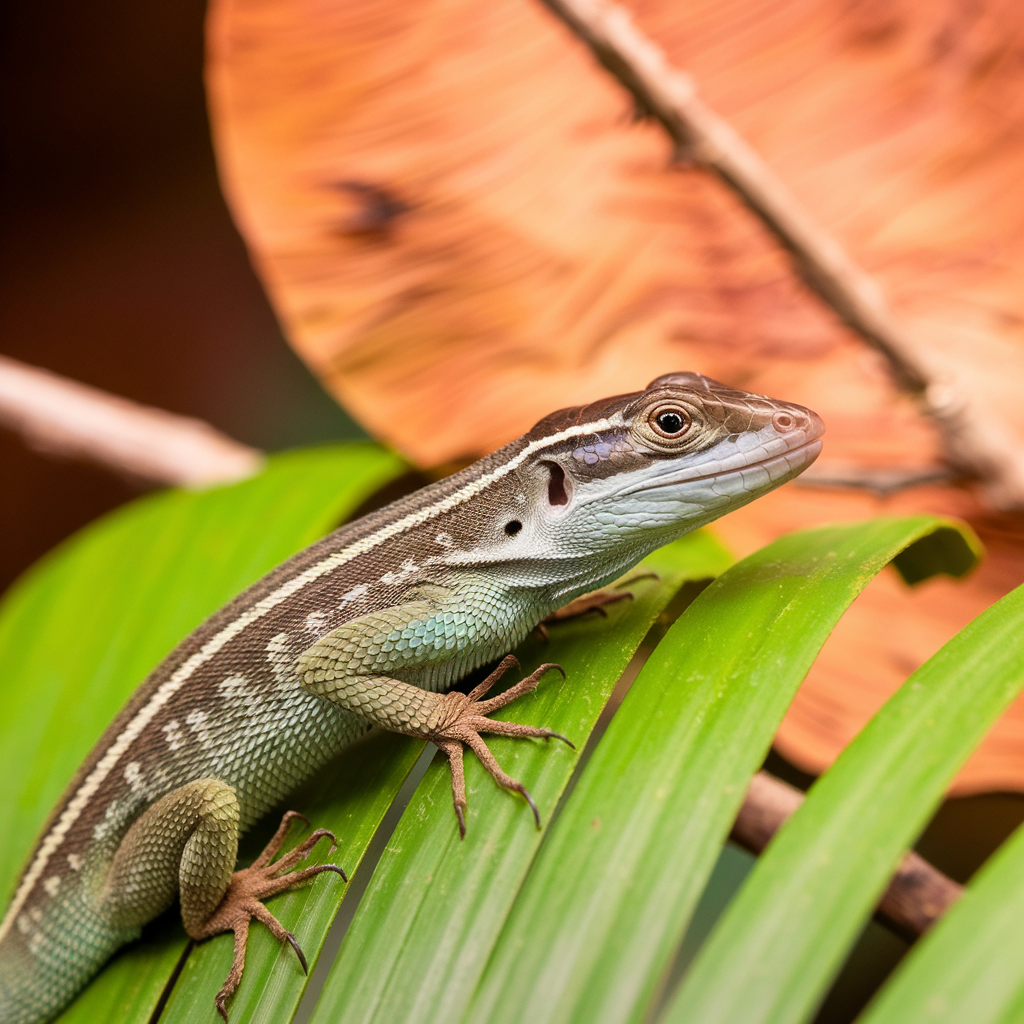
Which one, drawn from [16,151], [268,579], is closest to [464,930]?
[268,579]

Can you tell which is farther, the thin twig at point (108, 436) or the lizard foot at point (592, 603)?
the thin twig at point (108, 436)

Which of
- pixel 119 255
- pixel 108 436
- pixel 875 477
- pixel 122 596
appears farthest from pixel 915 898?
pixel 119 255

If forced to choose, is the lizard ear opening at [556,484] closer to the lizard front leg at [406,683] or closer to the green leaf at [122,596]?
the lizard front leg at [406,683]

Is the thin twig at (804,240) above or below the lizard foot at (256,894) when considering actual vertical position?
above

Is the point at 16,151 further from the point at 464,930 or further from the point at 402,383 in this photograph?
the point at 464,930

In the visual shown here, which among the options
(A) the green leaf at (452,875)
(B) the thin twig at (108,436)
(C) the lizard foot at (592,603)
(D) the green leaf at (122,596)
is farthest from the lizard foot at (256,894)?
(B) the thin twig at (108,436)

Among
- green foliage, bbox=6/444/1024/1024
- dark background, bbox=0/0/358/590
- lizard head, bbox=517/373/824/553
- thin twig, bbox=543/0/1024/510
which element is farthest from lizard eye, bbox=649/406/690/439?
dark background, bbox=0/0/358/590
